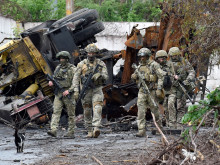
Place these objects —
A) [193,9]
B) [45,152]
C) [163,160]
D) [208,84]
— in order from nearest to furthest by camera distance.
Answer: [163,160] → [193,9] → [45,152] → [208,84]

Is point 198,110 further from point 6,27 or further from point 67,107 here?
point 6,27

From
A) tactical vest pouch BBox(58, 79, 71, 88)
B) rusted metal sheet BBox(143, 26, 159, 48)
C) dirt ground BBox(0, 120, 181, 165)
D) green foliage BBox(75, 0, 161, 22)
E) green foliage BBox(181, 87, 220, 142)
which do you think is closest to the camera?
green foliage BBox(181, 87, 220, 142)

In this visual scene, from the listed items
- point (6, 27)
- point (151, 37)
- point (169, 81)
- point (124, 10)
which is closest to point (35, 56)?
point (151, 37)

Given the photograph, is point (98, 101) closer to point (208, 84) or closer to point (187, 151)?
point (187, 151)

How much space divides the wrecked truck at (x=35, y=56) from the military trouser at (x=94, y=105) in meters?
2.90

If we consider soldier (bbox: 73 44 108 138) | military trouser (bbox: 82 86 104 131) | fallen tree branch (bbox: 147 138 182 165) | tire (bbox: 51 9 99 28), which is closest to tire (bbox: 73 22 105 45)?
tire (bbox: 51 9 99 28)

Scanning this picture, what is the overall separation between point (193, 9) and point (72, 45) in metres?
8.24

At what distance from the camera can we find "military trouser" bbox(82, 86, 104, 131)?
10.5 m

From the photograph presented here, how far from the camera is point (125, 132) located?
12125 mm

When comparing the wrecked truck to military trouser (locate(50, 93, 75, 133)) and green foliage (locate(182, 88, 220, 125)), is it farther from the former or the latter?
green foliage (locate(182, 88, 220, 125))

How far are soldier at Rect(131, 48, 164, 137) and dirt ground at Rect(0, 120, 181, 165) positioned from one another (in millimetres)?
689

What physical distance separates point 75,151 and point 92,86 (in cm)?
284

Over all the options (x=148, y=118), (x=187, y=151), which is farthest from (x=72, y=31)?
(x=187, y=151)

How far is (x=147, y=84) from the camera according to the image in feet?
35.4
